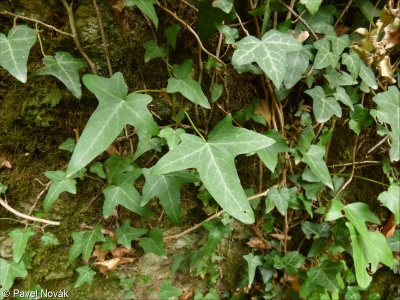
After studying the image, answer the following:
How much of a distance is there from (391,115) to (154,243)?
1025 mm

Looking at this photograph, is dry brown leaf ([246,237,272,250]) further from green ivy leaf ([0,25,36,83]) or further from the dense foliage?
green ivy leaf ([0,25,36,83])

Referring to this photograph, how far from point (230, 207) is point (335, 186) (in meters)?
0.73

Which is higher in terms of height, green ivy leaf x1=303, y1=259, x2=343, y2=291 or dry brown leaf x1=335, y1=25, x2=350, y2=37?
dry brown leaf x1=335, y1=25, x2=350, y2=37

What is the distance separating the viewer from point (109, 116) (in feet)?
2.54

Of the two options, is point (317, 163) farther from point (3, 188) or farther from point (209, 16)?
point (3, 188)

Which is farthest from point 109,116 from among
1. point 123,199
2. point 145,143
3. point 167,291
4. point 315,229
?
point 315,229

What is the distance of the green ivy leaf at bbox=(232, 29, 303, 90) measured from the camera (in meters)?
0.84

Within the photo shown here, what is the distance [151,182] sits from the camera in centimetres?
90

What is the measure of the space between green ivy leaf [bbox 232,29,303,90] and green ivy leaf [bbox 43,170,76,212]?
633 mm

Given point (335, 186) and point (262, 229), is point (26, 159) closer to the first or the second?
point (262, 229)

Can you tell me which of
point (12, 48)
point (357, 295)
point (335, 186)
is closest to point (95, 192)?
point (12, 48)

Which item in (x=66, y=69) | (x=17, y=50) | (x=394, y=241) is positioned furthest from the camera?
(x=394, y=241)

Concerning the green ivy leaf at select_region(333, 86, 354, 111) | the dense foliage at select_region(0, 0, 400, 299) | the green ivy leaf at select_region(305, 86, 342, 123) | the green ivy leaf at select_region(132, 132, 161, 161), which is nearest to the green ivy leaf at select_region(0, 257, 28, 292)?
the dense foliage at select_region(0, 0, 400, 299)

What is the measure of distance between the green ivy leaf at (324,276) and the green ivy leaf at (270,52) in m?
0.76
